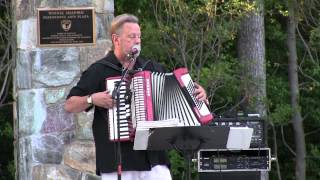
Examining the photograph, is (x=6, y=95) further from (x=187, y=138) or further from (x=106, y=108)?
(x=187, y=138)

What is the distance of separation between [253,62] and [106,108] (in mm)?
6260

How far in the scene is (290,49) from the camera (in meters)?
12.8

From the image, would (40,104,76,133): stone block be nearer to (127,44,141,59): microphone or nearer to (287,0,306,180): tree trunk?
(127,44,141,59): microphone

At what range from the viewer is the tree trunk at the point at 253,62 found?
9.87 m

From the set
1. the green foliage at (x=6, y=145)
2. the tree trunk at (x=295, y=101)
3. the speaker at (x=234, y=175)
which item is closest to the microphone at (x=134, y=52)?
the speaker at (x=234, y=175)

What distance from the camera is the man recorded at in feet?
15.3

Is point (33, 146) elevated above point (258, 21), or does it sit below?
below

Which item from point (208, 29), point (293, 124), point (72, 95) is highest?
point (208, 29)

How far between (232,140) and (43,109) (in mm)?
2263

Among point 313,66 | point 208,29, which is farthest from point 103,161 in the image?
point 313,66

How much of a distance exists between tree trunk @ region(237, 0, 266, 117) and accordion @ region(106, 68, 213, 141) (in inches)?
202

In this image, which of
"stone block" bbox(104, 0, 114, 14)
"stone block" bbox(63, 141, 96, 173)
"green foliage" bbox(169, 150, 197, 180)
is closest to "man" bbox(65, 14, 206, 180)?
"stone block" bbox(63, 141, 96, 173)

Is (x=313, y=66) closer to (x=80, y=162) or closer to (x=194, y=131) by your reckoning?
(x=80, y=162)

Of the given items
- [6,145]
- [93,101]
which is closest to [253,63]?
[6,145]
